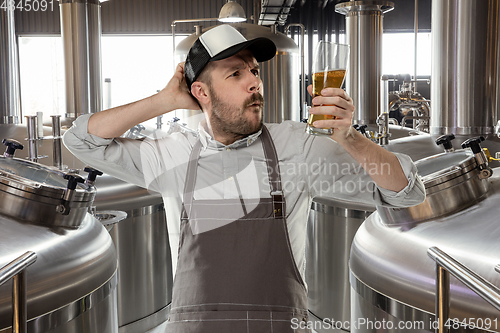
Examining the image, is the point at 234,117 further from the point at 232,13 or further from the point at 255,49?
the point at 232,13

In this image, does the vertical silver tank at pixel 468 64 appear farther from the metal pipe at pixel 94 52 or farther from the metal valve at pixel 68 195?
the metal pipe at pixel 94 52

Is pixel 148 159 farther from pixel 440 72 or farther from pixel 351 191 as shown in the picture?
pixel 440 72

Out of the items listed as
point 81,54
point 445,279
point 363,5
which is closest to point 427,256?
point 445,279

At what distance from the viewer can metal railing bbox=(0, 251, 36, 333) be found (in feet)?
3.82

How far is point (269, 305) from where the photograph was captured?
1156mm

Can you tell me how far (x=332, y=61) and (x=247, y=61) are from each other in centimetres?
35

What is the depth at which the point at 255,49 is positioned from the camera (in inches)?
50.9

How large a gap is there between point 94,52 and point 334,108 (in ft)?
15.2

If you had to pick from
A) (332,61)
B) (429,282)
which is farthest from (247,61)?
(429,282)

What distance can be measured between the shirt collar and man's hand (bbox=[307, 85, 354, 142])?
31 centimetres

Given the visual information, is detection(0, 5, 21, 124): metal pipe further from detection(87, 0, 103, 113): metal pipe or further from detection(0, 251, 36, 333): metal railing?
detection(0, 251, 36, 333): metal railing

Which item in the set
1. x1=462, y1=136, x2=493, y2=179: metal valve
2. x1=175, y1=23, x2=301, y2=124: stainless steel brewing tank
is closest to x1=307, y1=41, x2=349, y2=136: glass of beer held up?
x1=462, y1=136, x2=493, y2=179: metal valve

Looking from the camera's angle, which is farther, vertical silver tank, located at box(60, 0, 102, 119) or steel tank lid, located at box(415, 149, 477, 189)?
vertical silver tank, located at box(60, 0, 102, 119)

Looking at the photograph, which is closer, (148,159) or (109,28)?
(148,159)
